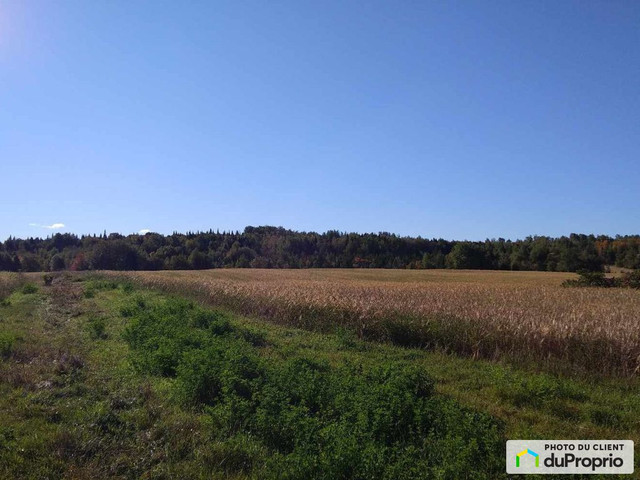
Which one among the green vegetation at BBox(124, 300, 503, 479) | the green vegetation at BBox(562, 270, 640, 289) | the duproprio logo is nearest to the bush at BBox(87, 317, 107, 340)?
the green vegetation at BBox(124, 300, 503, 479)

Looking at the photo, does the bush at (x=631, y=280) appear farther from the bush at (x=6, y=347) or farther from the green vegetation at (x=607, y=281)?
the bush at (x=6, y=347)

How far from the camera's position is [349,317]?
15773 millimetres

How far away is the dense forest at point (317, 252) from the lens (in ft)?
250

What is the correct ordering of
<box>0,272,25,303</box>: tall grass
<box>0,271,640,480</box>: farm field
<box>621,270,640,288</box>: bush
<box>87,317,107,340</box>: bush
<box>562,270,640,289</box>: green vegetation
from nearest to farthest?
1. <box>0,271,640,480</box>: farm field
2. <box>87,317,107,340</box>: bush
3. <box>0,272,25,303</box>: tall grass
4. <box>621,270,640,288</box>: bush
5. <box>562,270,640,289</box>: green vegetation

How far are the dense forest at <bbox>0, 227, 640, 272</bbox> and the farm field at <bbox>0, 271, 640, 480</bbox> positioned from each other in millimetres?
65045

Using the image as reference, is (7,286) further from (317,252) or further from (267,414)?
(317,252)

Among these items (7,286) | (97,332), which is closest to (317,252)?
(7,286)

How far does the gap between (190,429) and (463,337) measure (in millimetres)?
8527

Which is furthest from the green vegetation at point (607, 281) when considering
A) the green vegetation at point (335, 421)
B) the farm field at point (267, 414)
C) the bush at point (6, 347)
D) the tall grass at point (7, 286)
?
the tall grass at point (7, 286)

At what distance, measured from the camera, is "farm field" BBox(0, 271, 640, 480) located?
4883mm

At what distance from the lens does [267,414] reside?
5.92 meters

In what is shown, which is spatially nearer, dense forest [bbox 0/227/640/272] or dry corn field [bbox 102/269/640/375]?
dry corn field [bbox 102/269/640/375]

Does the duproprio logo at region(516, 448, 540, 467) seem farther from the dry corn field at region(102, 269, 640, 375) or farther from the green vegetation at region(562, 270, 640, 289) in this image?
the green vegetation at region(562, 270, 640, 289)

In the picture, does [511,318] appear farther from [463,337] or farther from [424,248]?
[424,248]
